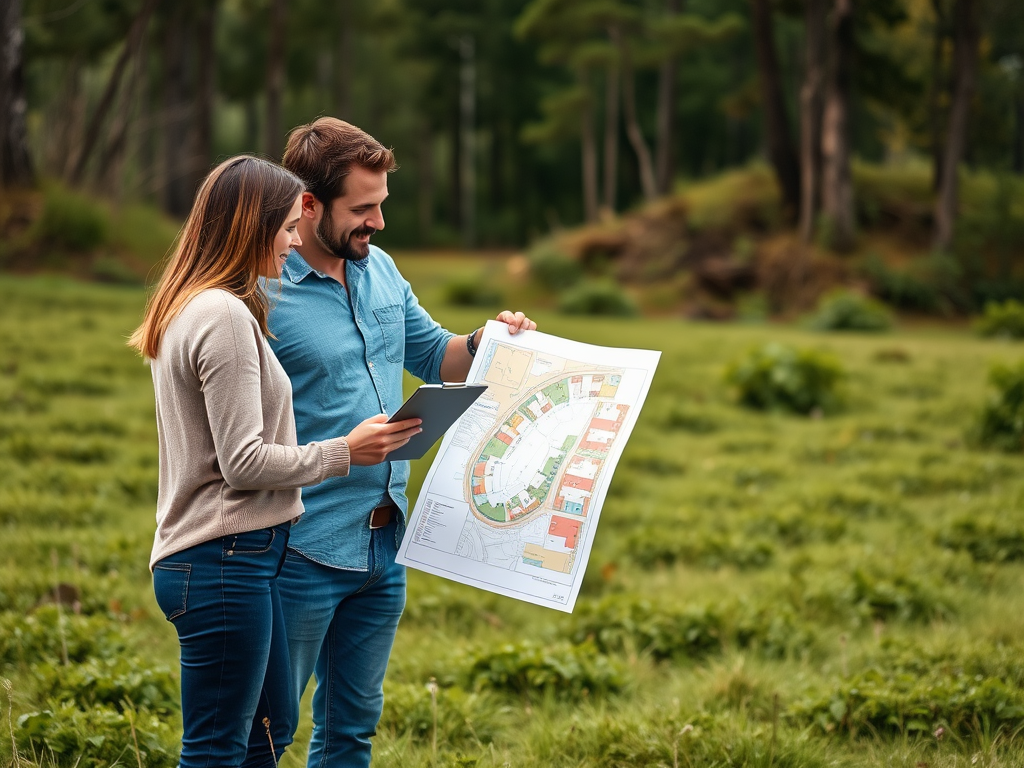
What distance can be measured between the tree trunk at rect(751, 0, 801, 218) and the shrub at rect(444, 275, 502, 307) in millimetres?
6501

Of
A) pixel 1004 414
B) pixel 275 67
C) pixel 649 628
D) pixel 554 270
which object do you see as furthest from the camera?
pixel 275 67

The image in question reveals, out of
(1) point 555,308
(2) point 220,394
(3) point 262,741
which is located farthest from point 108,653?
(1) point 555,308

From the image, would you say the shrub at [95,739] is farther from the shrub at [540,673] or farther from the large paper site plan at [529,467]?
the shrub at [540,673]

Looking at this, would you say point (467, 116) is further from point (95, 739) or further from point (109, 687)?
point (95, 739)

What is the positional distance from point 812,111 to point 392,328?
18459 millimetres

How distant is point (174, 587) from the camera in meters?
2.29

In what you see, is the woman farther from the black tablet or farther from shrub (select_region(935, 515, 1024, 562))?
shrub (select_region(935, 515, 1024, 562))

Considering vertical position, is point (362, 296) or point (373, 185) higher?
point (373, 185)

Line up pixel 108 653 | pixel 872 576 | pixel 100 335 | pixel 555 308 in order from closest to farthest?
pixel 108 653 → pixel 872 576 → pixel 100 335 → pixel 555 308

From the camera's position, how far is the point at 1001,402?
26.7 ft

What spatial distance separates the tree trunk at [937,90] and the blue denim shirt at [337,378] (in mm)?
20337

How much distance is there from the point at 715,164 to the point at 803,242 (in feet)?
85.6

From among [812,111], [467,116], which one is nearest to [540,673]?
[812,111]

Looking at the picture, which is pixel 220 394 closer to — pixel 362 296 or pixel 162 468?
pixel 162 468
